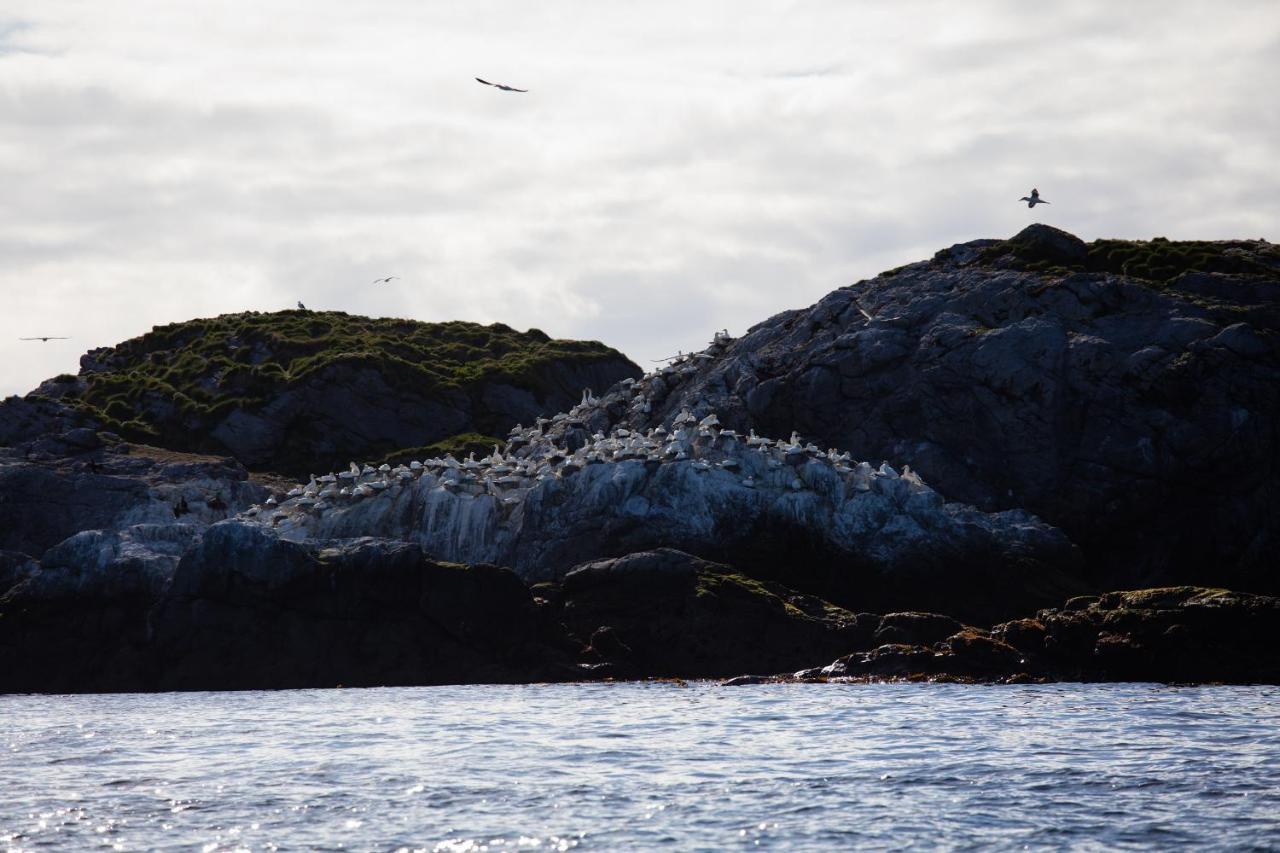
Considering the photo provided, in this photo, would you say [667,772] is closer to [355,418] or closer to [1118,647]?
[1118,647]

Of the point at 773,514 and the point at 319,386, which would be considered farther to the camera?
the point at 319,386

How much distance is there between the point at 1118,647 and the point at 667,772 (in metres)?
23.1

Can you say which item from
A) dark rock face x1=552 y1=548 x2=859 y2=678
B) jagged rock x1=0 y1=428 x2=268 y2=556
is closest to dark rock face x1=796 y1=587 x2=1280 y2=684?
dark rock face x1=552 y1=548 x2=859 y2=678

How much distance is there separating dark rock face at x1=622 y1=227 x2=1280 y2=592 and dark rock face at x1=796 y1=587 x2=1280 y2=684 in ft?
64.2

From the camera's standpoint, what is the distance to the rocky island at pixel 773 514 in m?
55.9

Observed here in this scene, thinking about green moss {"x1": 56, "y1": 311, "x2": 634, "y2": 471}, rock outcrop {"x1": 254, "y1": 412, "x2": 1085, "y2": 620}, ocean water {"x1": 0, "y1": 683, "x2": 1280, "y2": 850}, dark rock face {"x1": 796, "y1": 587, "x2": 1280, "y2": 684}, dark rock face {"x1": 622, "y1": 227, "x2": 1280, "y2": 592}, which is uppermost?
green moss {"x1": 56, "y1": 311, "x2": 634, "y2": 471}

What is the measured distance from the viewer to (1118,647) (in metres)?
50.4

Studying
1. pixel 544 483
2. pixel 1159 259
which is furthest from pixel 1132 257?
pixel 544 483

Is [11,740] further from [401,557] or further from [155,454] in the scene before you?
[155,454]

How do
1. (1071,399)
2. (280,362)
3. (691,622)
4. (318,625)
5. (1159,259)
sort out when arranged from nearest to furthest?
(691,622) → (318,625) → (1071,399) → (1159,259) → (280,362)

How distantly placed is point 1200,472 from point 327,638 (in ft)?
133

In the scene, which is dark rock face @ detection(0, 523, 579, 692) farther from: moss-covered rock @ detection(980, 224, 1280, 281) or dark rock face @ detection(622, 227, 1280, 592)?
moss-covered rock @ detection(980, 224, 1280, 281)

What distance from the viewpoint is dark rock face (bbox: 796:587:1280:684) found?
49500 millimetres

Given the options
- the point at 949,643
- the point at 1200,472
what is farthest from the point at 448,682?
the point at 1200,472
